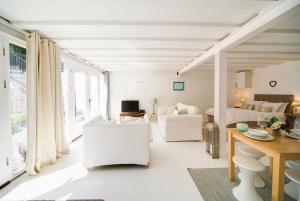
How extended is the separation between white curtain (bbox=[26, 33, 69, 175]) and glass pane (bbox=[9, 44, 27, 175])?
23 centimetres

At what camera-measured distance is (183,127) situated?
13.7ft

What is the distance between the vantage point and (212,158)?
122 inches

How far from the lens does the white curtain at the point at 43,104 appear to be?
2.50m

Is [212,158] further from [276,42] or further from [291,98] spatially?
[291,98]

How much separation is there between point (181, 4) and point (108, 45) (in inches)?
76.1

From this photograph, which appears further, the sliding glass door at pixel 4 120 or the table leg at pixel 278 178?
the sliding glass door at pixel 4 120

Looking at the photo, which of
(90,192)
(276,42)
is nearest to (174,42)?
(276,42)

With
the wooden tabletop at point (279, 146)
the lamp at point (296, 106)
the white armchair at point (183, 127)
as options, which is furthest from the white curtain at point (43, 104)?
the lamp at point (296, 106)

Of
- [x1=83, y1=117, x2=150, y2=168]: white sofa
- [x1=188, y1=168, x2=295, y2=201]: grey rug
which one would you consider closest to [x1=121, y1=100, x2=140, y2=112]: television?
[x1=83, y1=117, x2=150, y2=168]: white sofa

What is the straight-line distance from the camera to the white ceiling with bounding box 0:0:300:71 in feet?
6.00

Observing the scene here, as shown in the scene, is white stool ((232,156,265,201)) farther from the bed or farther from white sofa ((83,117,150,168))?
the bed

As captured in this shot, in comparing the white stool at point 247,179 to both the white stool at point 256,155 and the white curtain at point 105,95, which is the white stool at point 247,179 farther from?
the white curtain at point 105,95

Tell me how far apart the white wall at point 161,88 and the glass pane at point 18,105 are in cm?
460

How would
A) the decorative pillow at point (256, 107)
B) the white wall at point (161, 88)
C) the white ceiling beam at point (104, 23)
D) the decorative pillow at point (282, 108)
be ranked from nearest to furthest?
the white ceiling beam at point (104, 23) → the decorative pillow at point (282, 108) → the decorative pillow at point (256, 107) → the white wall at point (161, 88)
